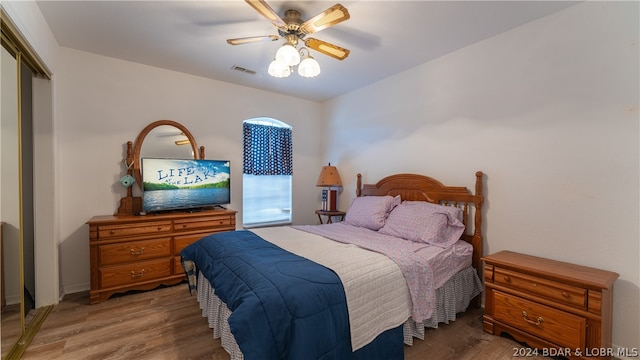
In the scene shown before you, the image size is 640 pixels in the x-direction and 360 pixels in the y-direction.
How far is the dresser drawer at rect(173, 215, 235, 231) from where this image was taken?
3191 millimetres

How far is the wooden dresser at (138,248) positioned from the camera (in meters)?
2.76

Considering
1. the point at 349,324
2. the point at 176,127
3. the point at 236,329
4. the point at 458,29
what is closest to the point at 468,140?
the point at 458,29

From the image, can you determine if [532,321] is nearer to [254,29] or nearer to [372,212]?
[372,212]

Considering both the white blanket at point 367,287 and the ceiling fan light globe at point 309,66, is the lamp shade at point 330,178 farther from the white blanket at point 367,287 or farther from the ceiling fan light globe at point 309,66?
the ceiling fan light globe at point 309,66

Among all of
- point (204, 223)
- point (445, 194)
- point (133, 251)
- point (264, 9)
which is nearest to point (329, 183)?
point (445, 194)

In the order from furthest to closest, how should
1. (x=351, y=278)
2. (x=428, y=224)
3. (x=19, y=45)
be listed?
(x=428, y=224) < (x=19, y=45) < (x=351, y=278)

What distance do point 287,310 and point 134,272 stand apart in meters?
2.37

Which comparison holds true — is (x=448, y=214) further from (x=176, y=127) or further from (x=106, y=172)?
(x=106, y=172)

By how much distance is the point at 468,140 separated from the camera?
282 cm

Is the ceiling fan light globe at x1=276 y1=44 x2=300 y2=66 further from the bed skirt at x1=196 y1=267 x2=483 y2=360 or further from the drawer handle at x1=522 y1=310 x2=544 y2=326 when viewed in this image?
the drawer handle at x1=522 y1=310 x2=544 y2=326

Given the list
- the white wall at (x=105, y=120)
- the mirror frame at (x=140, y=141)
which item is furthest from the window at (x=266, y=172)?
the mirror frame at (x=140, y=141)

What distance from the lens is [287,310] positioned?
55.8 inches

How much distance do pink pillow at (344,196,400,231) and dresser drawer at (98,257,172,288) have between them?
2.19 metres

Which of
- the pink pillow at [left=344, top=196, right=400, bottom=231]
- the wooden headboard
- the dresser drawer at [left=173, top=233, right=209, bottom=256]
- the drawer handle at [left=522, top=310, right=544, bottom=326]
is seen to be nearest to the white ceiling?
the wooden headboard
